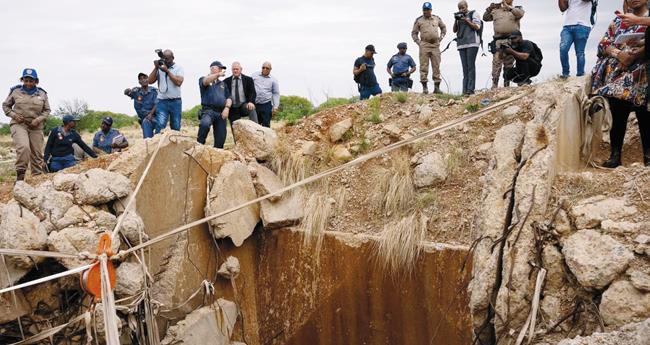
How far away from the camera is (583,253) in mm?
3924

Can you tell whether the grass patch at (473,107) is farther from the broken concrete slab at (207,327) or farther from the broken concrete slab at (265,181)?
the broken concrete slab at (207,327)

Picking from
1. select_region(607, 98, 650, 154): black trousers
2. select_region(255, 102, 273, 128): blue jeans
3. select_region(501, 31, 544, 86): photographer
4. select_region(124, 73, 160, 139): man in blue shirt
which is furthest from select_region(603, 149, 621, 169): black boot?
select_region(124, 73, 160, 139): man in blue shirt

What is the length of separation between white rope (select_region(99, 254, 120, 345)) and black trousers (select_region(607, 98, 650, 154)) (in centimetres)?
437

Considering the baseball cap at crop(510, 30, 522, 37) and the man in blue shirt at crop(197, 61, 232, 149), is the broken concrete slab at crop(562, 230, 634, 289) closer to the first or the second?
the baseball cap at crop(510, 30, 522, 37)

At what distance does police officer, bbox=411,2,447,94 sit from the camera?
332 inches

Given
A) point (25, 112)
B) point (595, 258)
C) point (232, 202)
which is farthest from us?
point (25, 112)

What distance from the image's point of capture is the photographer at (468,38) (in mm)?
7914

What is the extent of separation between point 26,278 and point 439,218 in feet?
12.5

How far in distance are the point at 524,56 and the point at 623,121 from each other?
2.67 metres

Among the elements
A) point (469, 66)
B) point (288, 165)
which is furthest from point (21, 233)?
point (469, 66)

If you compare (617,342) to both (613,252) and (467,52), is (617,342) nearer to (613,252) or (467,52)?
(613,252)

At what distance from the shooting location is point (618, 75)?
16.6 ft

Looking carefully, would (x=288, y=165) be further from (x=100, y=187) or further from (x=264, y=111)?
(x=100, y=187)

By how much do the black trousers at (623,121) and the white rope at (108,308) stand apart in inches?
172
